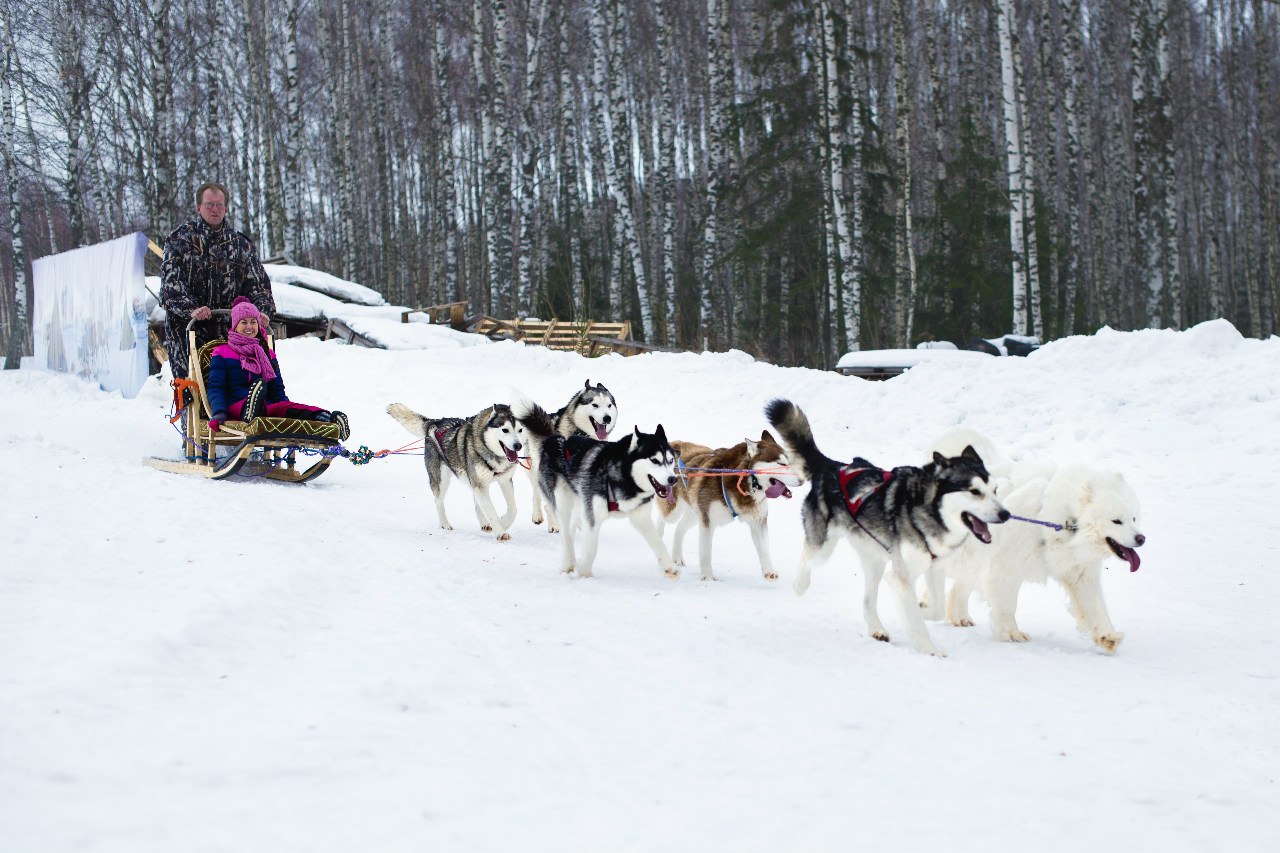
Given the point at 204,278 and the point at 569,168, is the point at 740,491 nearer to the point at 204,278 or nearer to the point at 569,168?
the point at 204,278

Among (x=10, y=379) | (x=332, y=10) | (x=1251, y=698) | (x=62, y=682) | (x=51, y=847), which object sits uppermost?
(x=332, y=10)

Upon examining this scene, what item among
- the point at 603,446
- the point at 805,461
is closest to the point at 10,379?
the point at 603,446

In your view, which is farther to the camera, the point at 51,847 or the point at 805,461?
the point at 805,461

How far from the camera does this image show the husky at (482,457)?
6691mm

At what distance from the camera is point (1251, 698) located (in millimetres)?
3793

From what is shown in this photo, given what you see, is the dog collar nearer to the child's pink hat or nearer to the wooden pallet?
the child's pink hat

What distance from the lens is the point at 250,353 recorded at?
792 cm

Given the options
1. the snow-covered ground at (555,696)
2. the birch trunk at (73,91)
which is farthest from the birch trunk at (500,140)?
the snow-covered ground at (555,696)

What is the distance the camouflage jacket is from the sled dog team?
334cm

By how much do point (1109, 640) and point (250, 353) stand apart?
6.33 meters

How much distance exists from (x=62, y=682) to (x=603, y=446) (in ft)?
10.8

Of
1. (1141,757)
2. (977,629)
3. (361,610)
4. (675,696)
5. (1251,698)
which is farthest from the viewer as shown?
(977,629)

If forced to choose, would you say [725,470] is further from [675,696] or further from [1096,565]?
[675,696]

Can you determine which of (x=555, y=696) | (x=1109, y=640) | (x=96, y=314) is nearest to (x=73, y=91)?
(x=96, y=314)
